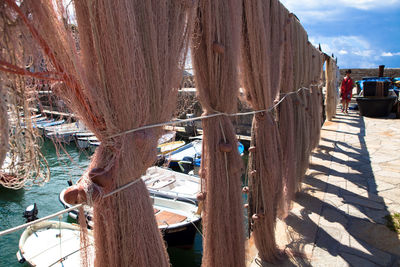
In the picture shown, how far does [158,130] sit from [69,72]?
0.39m

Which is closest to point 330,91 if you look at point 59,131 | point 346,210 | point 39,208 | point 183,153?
point 183,153

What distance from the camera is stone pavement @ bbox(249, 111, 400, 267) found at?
8.16ft

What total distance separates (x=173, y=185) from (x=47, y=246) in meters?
3.56

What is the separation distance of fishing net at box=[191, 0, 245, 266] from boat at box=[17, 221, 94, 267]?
416cm

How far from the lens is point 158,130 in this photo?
113cm

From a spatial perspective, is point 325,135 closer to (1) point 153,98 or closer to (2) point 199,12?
(2) point 199,12

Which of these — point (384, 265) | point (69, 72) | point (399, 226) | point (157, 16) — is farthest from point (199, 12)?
point (399, 226)

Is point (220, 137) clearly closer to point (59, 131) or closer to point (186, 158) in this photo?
point (59, 131)

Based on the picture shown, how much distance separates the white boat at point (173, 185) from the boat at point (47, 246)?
7.37ft

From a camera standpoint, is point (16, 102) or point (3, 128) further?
point (16, 102)

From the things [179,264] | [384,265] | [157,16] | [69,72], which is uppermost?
[157,16]

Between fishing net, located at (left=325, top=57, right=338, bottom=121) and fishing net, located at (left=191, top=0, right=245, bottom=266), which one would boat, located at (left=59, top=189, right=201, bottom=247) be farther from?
fishing net, located at (left=325, top=57, right=338, bottom=121)

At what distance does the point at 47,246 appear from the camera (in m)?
5.73

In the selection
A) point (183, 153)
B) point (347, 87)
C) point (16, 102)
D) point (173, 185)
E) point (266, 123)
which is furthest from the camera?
point (183, 153)
